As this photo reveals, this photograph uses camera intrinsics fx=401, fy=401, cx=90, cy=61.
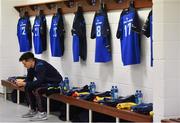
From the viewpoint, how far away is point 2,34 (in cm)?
807

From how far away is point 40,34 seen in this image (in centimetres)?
719

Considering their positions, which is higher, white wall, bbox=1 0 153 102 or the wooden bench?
white wall, bbox=1 0 153 102

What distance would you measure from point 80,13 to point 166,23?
98.8 inches

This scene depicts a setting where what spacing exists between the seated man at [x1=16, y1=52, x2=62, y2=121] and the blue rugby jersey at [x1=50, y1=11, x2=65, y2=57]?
66 cm

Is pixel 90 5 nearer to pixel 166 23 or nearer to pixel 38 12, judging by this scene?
pixel 38 12

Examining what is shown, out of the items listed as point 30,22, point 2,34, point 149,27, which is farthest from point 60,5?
point 149,27

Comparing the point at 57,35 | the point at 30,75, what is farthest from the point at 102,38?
the point at 30,75

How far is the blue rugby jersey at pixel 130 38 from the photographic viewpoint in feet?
16.4

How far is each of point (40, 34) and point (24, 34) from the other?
71 centimetres

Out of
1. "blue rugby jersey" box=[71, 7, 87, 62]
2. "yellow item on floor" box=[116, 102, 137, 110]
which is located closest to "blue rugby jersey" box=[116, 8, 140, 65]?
"yellow item on floor" box=[116, 102, 137, 110]

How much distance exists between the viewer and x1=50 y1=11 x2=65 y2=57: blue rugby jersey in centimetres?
659

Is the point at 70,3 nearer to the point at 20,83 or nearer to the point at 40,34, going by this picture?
the point at 40,34

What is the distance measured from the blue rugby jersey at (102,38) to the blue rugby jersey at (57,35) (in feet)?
3.44

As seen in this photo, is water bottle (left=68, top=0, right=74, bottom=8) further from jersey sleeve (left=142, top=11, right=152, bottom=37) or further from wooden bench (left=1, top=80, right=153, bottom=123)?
jersey sleeve (left=142, top=11, right=152, bottom=37)
